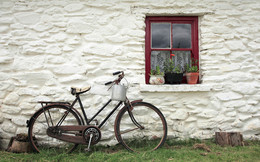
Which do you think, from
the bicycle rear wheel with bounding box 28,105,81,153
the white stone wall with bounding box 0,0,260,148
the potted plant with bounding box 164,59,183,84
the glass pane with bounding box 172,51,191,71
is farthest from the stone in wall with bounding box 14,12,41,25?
the glass pane with bounding box 172,51,191,71

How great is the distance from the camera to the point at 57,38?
11.0ft

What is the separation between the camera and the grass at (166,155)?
2711 millimetres

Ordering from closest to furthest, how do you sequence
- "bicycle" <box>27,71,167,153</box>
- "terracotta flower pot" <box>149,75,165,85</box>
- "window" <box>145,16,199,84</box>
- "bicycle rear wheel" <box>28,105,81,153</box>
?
"bicycle" <box>27,71,167,153</box>
"bicycle rear wheel" <box>28,105,81,153</box>
"terracotta flower pot" <box>149,75,165,85</box>
"window" <box>145,16,199,84</box>

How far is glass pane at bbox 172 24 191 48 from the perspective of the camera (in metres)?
3.73

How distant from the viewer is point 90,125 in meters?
2.95

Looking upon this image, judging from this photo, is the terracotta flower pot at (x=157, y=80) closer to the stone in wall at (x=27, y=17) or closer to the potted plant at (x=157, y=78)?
the potted plant at (x=157, y=78)

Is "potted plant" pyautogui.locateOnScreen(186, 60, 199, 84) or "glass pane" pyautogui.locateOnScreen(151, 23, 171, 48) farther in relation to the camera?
"glass pane" pyautogui.locateOnScreen(151, 23, 171, 48)

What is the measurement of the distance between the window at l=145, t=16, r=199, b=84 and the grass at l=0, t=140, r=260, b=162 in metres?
1.46

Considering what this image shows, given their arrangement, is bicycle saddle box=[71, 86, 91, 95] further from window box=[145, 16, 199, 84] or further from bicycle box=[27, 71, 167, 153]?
window box=[145, 16, 199, 84]

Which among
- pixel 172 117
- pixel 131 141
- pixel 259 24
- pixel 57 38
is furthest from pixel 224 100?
pixel 57 38

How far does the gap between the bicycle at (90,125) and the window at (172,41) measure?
860mm

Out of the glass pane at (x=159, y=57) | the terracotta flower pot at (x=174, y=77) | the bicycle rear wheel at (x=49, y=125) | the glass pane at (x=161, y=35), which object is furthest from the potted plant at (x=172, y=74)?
the bicycle rear wheel at (x=49, y=125)

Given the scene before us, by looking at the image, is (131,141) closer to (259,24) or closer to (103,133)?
(103,133)

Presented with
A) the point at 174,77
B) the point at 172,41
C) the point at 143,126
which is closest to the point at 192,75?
the point at 174,77
